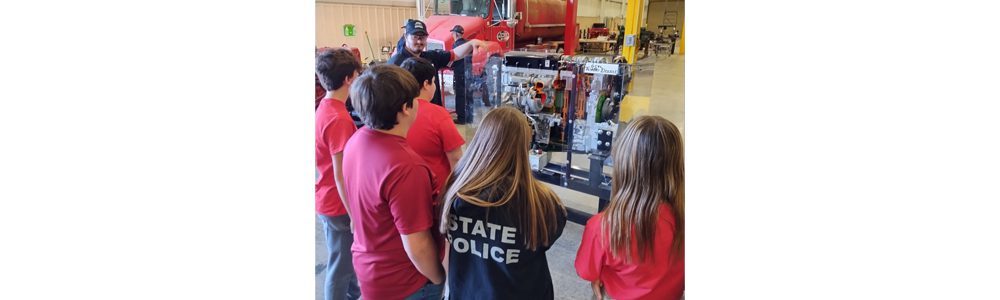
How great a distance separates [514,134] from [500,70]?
0.27 metres

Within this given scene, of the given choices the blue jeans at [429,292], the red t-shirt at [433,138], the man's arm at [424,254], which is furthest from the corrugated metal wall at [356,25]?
the blue jeans at [429,292]

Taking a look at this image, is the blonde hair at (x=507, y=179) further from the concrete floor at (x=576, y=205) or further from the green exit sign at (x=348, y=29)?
the green exit sign at (x=348, y=29)

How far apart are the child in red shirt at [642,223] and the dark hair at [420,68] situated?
1.75ft

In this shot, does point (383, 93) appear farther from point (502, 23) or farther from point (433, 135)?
point (502, 23)

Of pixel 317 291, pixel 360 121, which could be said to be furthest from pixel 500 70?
pixel 317 291

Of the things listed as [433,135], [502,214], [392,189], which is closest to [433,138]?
[433,135]

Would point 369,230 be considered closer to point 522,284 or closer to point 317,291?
point 317,291

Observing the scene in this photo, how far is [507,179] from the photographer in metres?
1.10

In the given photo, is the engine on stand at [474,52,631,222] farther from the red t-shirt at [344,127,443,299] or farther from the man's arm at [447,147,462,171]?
the red t-shirt at [344,127,443,299]

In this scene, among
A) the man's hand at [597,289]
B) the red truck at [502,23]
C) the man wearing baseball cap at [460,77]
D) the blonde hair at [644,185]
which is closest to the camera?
the blonde hair at [644,185]

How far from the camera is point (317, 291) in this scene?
1475mm

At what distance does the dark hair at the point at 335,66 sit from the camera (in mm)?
1325

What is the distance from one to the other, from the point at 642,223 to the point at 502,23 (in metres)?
0.82

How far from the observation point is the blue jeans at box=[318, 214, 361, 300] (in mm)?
1441
